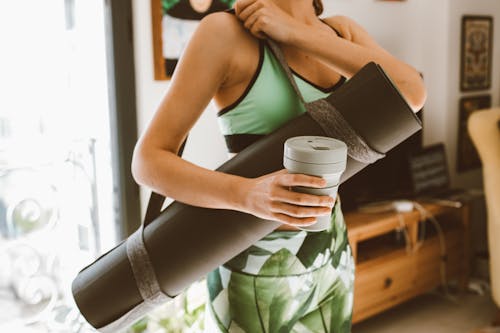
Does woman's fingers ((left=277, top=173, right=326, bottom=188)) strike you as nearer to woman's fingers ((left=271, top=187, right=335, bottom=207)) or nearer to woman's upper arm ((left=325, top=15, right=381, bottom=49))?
woman's fingers ((left=271, top=187, right=335, bottom=207))

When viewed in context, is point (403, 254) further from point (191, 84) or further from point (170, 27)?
point (191, 84)

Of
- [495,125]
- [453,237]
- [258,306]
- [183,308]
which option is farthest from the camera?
[453,237]

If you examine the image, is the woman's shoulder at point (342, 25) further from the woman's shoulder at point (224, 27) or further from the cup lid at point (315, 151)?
the cup lid at point (315, 151)

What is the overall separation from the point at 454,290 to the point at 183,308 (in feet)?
5.93

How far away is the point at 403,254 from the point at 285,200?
2.16m

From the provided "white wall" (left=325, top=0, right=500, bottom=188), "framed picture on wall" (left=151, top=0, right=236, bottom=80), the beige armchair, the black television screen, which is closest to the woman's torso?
"framed picture on wall" (left=151, top=0, right=236, bottom=80)

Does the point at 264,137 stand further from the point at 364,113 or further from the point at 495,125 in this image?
the point at 495,125

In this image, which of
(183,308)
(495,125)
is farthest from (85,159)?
(495,125)

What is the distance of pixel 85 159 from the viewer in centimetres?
227

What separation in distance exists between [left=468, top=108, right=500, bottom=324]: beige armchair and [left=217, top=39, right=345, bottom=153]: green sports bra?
2.00 metres

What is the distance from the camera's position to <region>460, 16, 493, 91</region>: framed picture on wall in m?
3.39

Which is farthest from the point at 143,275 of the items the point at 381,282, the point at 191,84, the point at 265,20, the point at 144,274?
the point at 381,282

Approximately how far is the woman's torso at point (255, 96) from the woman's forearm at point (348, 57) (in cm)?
5

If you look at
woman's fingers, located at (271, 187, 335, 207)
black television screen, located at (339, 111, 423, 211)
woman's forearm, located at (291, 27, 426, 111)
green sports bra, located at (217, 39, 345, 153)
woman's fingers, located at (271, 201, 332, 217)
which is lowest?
black television screen, located at (339, 111, 423, 211)
